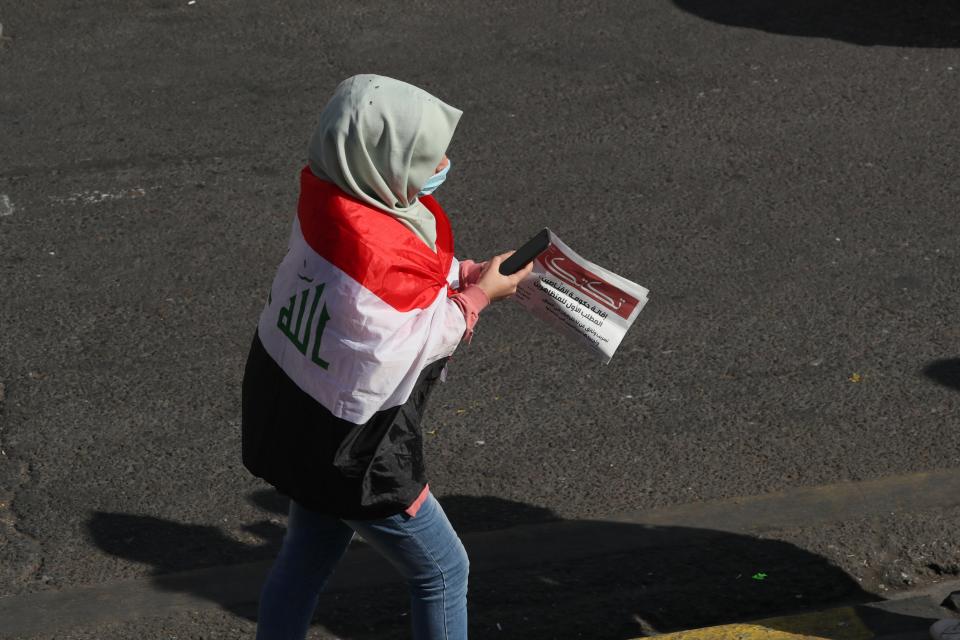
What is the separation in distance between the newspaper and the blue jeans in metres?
0.61

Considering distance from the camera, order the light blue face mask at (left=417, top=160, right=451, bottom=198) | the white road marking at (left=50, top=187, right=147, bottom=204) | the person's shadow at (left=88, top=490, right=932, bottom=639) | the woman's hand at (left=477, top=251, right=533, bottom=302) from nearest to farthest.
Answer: the light blue face mask at (left=417, top=160, right=451, bottom=198) < the woman's hand at (left=477, top=251, right=533, bottom=302) < the person's shadow at (left=88, top=490, right=932, bottom=639) < the white road marking at (left=50, top=187, right=147, bottom=204)

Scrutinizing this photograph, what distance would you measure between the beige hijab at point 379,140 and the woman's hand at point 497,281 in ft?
1.24

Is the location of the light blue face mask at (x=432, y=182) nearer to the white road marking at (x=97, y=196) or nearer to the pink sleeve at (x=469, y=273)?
the pink sleeve at (x=469, y=273)

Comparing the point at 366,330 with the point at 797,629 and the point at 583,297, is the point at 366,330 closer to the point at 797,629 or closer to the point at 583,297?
the point at 583,297

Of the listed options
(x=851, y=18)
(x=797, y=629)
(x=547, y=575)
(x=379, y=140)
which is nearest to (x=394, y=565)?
(x=547, y=575)

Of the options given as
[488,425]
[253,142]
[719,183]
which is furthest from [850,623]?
[253,142]

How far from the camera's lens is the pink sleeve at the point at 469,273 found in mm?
3299

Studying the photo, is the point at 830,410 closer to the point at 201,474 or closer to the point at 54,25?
the point at 201,474

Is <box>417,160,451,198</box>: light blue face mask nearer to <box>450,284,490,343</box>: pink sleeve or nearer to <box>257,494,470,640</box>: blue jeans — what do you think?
<box>450,284,490,343</box>: pink sleeve

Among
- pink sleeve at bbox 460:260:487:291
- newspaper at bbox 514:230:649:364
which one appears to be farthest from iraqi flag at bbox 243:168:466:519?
newspaper at bbox 514:230:649:364

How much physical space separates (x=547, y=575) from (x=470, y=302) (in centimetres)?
135

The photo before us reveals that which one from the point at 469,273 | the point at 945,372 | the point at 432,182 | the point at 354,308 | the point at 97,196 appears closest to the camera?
the point at 354,308

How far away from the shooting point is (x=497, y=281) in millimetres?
3219

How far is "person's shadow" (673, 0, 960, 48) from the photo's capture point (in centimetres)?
855
